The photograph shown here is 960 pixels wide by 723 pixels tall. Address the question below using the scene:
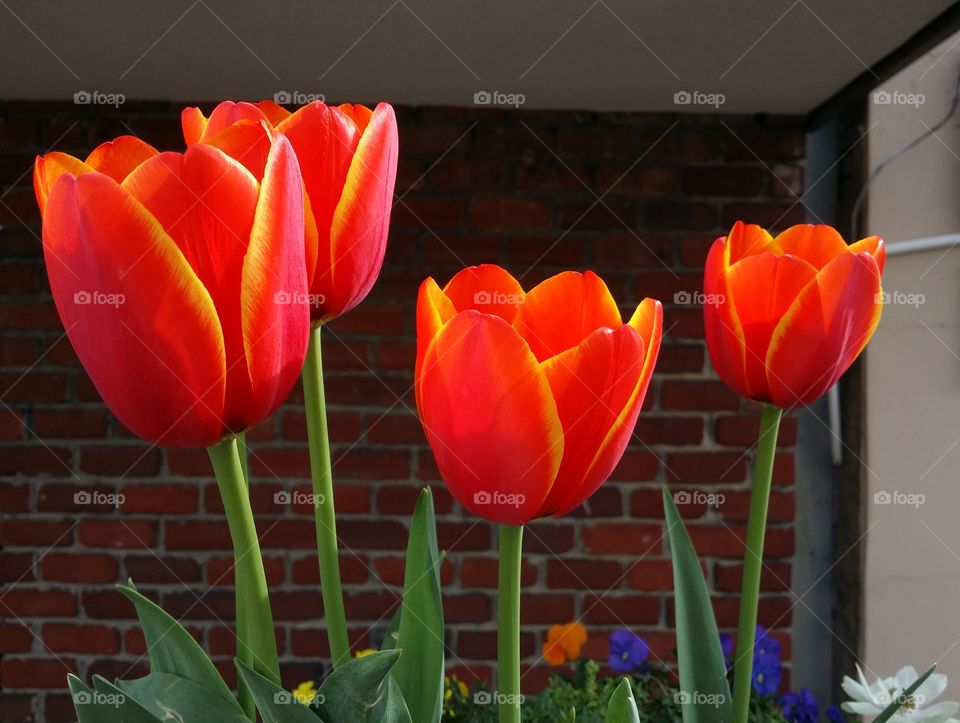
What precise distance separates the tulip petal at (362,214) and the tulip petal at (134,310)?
50 mm

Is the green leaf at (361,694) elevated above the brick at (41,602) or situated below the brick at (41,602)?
above

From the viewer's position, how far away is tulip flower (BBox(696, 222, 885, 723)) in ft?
1.01

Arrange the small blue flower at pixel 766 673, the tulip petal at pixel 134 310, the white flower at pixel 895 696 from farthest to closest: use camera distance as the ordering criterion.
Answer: the small blue flower at pixel 766 673 < the white flower at pixel 895 696 < the tulip petal at pixel 134 310

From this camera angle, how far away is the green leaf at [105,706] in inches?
8.3

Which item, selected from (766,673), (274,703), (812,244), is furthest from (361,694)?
(766,673)

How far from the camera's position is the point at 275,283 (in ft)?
0.70

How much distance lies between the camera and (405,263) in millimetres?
1901

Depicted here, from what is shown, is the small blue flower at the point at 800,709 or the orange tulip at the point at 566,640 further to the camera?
the orange tulip at the point at 566,640

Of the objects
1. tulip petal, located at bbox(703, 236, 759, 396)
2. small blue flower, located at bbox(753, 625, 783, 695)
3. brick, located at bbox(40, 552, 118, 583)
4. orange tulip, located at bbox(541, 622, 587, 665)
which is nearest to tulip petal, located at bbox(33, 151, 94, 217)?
tulip petal, located at bbox(703, 236, 759, 396)

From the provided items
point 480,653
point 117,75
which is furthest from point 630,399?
point 480,653
